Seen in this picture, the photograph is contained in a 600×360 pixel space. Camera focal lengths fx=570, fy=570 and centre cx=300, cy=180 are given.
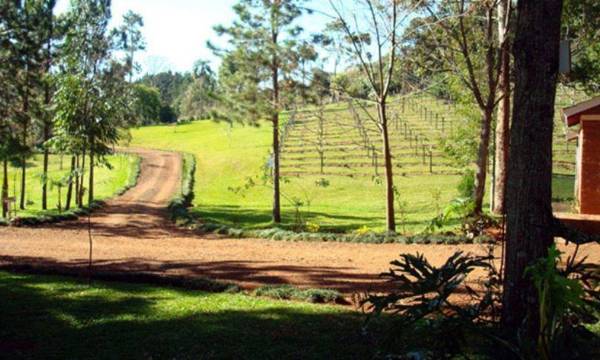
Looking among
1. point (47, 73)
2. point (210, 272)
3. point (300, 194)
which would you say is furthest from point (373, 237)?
point (300, 194)

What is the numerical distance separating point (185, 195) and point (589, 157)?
24.7 meters

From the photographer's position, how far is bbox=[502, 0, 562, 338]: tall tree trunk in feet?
14.2

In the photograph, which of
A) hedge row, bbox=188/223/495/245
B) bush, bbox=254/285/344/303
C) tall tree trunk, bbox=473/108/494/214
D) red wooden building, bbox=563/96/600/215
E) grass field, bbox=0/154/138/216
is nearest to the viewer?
bush, bbox=254/285/344/303

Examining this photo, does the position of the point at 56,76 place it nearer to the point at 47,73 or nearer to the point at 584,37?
the point at 47,73

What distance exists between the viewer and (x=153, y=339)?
573 cm

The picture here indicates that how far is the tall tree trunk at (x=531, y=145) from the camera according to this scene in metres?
4.32

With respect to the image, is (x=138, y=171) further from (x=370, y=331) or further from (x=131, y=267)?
(x=370, y=331)

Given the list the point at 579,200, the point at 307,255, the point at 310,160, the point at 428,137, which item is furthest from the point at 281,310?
the point at 428,137

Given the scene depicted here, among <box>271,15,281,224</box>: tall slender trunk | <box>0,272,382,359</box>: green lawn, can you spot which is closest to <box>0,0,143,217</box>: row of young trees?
<box>271,15,281,224</box>: tall slender trunk

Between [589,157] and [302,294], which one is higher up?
[589,157]

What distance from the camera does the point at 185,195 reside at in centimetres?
3428

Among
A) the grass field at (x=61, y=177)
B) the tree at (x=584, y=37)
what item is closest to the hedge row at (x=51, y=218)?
the grass field at (x=61, y=177)

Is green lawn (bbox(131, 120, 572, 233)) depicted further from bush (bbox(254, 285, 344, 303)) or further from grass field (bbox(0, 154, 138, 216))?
bush (bbox(254, 285, 344, 303))

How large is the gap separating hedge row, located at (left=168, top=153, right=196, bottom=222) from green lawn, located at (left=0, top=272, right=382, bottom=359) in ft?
43.8
